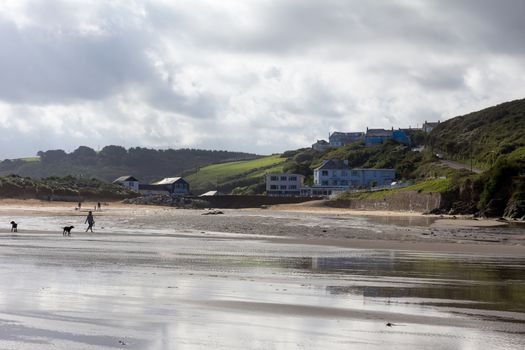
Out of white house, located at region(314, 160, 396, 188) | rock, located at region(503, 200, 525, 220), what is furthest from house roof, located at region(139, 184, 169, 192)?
rock, located at region(503, 200, 525, 220)

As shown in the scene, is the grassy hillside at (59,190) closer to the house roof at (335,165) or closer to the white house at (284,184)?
the white house at (284,184)

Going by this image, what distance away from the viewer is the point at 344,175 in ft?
476

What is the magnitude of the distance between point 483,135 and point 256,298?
150 metres

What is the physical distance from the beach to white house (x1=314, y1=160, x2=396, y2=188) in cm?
11177

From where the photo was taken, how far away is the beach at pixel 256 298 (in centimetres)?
1154

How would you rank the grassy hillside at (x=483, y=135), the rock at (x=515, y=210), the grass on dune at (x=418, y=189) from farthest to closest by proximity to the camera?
the grassy hillside at (x=483, y=135) → the grass on dune at (x=418, y=189) → the rock at (x=515, y=210)

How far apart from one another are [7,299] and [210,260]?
10784 millimetres

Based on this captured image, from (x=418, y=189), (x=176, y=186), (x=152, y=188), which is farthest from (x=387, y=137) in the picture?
(x=418, y=189)

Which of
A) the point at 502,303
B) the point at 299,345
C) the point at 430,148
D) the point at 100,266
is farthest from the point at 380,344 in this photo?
the point at 430,148

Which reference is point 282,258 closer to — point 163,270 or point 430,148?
point 163,270

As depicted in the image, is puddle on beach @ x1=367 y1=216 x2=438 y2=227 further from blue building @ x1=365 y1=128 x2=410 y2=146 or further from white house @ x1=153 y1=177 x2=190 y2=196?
blue building @ x1=365 y1=128 x2=410 y2=146

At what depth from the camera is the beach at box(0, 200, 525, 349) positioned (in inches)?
454

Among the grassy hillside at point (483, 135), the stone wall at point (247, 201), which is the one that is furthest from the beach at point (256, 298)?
the grassy hillside at point (483, 135)

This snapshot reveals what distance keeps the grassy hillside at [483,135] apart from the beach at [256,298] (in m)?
98.0
